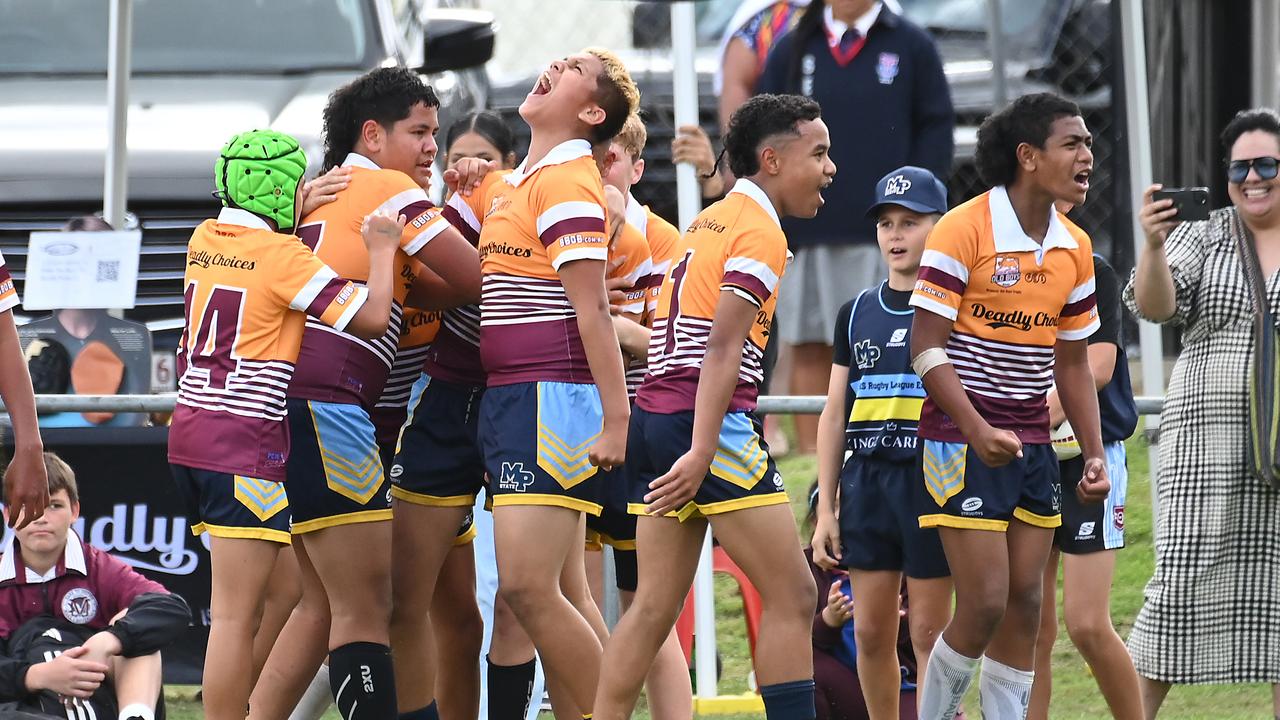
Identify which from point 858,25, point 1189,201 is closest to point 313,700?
point 1189,201

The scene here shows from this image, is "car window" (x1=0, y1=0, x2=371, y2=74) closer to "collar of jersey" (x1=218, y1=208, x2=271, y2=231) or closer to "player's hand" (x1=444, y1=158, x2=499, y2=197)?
"player's hand" (x1=444, y1=158, x2=499, y2=197)

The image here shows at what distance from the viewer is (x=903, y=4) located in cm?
1177

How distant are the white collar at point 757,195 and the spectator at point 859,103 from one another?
9.46 feet

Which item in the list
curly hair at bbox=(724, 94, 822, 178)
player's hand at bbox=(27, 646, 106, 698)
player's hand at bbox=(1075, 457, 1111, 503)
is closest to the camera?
curly hair at bbox=(724, 94, 822, 178)

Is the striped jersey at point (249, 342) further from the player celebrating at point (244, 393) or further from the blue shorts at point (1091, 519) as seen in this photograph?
the blue shorts at point (1091, 519)

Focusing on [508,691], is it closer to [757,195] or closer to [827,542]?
[827,542]

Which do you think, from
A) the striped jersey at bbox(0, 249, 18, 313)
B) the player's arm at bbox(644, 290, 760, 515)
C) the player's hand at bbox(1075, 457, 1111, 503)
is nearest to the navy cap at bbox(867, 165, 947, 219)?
the player's hand at bbox(1075, 457, 1111, 503)

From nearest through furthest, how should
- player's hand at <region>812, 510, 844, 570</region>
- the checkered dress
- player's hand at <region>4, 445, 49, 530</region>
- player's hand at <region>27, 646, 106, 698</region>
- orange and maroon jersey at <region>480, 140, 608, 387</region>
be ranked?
1. player's hand at <region>4, 445, 49, 530</region>
2. orange and maroon jersey at <region>480, 140, 608, 387</region>
3. player's hand at <region>27, 646, 106, 698</region>
4. player's hand at <region>812, 510, 844, 570</region>
5. the checkered dress

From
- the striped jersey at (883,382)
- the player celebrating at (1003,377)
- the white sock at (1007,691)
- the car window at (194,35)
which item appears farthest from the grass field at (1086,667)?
the car window at (194,35)

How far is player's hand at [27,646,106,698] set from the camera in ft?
20.1

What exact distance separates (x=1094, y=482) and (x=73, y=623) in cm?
327

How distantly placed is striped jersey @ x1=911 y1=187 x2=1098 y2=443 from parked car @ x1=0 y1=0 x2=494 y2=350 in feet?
11.9

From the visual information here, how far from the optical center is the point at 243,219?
18.1 feet

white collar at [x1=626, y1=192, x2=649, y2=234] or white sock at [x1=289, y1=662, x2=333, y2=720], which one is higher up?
white collar at [x1=626, y1=192, x2=649, y2=234]
